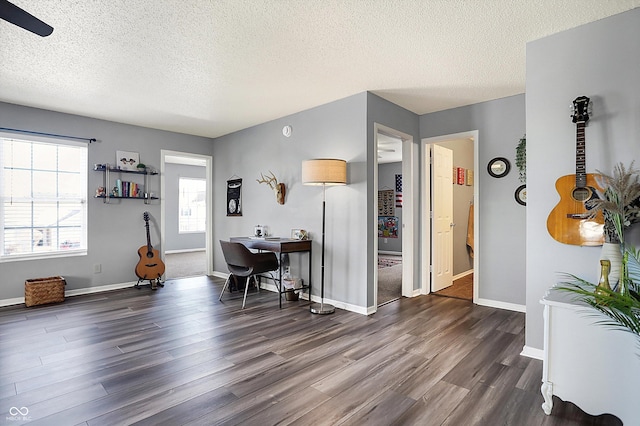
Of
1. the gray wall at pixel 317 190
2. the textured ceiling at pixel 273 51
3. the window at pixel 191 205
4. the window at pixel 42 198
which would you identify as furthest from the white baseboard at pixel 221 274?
the window at pixel 191 205

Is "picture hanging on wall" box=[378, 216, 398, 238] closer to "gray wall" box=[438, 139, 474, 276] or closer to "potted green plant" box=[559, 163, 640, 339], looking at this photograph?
"gray wall" box=[438, 139, 474, 276]

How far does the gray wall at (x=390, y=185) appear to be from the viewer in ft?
30.1

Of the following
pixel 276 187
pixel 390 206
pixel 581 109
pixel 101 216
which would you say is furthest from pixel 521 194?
pixel 101 216

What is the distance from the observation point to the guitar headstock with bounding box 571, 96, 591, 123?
2.35m

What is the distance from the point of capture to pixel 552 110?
2.55 metres

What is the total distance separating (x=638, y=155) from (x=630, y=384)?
1459 millimetres

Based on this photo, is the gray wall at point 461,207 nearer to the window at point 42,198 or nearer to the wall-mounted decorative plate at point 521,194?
the wall-mounted decorative plate at point 521,194

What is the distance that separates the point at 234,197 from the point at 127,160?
1721mm

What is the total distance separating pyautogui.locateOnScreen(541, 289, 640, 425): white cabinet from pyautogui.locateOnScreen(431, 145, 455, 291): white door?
2.76 metres

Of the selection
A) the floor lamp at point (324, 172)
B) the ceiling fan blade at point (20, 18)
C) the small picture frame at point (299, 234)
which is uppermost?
the ceiling fan blade at point (20, 18)

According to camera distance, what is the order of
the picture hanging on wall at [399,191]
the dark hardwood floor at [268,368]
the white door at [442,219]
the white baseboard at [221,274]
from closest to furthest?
the dark hardwood floor at [268,368] → the white door at [442,219] → the white baseboard at [221,274] → the picture hanging on wall at [399,191]

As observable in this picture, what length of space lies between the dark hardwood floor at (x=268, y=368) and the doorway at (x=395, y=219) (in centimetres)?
72

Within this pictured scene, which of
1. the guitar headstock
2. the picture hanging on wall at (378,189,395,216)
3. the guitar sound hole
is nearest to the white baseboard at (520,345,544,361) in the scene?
the guitar sound hole

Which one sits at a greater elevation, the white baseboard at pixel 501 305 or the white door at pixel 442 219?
the white door at pixel 442 219
